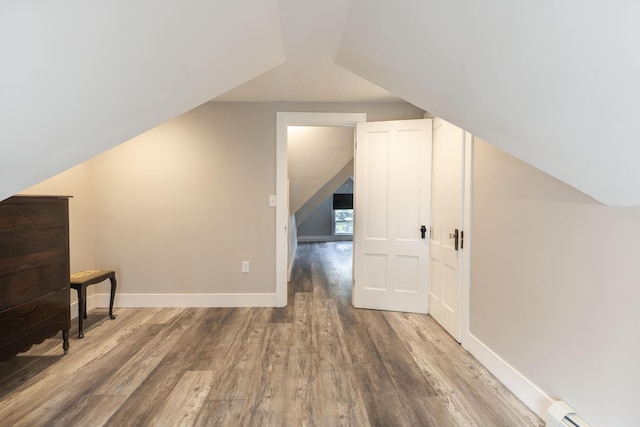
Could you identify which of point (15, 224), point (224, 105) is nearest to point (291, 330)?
point (15, 224)

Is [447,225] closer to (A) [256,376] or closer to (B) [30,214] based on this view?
(A) [256,376]

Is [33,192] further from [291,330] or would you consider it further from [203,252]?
[291,330]

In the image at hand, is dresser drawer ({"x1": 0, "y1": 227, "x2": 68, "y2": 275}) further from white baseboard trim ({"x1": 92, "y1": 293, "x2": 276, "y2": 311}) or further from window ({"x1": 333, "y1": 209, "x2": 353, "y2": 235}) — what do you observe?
window ({"x1": 333, "y1": 209, "x2": 353, "y2": 235})

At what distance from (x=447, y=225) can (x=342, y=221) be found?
290 inches

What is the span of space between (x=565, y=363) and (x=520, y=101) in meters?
1.35

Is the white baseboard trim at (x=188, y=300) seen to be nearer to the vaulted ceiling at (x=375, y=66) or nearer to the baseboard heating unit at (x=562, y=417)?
the vaulted ceiling at (x=375, y=66)

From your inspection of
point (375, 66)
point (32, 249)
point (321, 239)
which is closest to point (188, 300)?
point (32, 249)

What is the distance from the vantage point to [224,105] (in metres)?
3.42

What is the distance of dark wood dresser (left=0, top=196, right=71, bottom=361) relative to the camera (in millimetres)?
1837

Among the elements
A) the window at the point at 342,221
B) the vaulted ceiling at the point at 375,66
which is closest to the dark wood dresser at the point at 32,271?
the vaulted ceiling at the point at 375,66

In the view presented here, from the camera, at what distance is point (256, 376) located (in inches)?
83.1

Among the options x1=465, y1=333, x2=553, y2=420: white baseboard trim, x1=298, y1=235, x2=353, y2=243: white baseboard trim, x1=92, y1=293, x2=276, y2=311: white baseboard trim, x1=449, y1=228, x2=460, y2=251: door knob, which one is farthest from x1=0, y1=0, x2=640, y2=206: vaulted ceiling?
x1=298, y1=235, x2=353, y2=243: white baseboard trim

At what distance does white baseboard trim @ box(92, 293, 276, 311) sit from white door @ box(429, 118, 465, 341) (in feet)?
5.61

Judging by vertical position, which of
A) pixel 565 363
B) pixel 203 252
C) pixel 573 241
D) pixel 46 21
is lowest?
pixel 565 363
